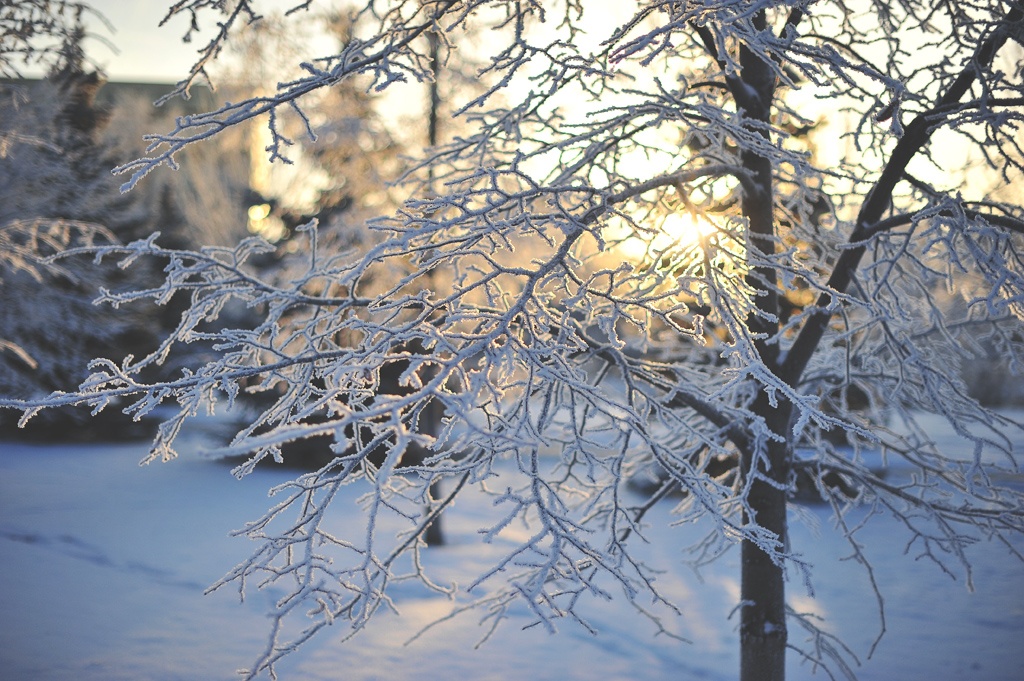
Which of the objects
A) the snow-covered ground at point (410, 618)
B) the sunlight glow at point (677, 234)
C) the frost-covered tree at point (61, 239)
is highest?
the frost-covered tree at point (61, 239)

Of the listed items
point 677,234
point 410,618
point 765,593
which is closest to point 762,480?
point 765,593

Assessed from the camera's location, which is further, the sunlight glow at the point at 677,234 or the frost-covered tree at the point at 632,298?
the sunlight glow at the point at 677,234

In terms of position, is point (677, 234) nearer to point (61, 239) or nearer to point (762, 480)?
point (762, 480)

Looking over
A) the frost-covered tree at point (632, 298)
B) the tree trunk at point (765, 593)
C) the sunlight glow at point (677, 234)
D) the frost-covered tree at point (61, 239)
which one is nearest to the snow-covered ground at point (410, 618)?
the tree trunk at point (765, 593)

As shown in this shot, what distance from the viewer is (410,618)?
21.3 feet

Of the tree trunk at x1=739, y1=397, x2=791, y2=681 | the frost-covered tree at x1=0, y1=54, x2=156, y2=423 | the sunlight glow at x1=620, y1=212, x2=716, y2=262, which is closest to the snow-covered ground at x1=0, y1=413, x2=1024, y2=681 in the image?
the tree trunk at x1=739, y1=397, x2=791, y2=681

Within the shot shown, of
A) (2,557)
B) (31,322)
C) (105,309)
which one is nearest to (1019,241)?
(2,557)

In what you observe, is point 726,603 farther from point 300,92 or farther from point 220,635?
point 300,92

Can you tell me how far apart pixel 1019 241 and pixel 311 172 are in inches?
358

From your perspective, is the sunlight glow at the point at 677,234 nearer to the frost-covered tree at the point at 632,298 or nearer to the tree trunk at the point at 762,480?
the frost-covered tree at the point at 632,298

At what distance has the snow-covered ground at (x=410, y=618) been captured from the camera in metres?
5.45

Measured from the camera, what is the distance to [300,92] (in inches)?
114

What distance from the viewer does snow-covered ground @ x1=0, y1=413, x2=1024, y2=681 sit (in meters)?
5.45

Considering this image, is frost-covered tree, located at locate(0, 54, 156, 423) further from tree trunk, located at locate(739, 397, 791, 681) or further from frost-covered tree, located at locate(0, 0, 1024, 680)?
tree trunk, located at locate(739, 397, 791, 681)
